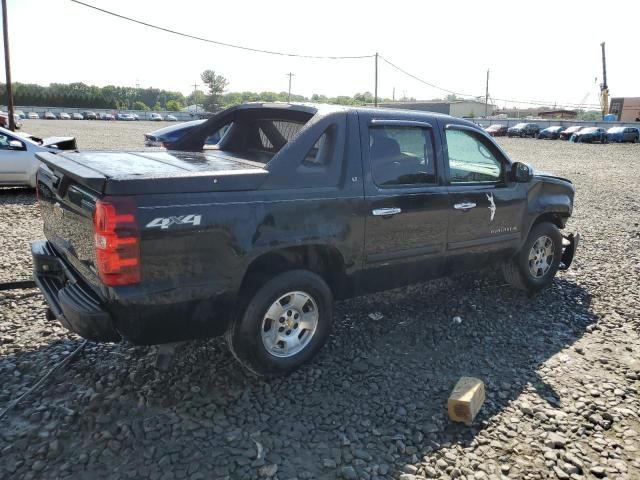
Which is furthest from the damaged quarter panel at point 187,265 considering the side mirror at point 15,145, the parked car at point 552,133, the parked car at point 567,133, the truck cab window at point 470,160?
the parked car at point 552,133

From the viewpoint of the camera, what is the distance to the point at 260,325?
3.42 metres

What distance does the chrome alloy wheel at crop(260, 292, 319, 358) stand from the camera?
11.6 feet

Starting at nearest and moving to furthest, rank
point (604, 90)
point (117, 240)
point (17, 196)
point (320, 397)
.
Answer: point (117, 240) < point (320, 397) < point (17, 196) < point (604, 90)

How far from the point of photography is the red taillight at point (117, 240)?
2.79 meters

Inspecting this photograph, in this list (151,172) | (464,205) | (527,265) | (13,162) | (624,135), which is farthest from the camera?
(624,135)

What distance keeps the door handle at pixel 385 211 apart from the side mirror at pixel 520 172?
1591 mm

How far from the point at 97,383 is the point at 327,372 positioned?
163cm

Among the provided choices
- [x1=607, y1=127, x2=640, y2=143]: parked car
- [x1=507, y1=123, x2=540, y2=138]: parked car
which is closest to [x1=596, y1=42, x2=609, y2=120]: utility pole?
[x1=507, y1=123, x2=540, y2=138]: parked car

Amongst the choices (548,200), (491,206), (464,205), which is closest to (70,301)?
(464,205)

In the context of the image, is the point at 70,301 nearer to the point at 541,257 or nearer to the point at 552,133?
the point at 541,257

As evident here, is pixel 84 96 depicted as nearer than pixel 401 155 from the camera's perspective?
No

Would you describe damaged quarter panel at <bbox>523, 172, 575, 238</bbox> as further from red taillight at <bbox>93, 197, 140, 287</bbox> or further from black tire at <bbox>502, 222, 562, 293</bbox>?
red taillight at <bbox>93, 197, 140, 287</bbox>

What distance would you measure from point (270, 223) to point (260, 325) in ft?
2.29

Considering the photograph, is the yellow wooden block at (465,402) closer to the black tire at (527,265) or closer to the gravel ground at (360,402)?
the gravel ground at (360,402)
